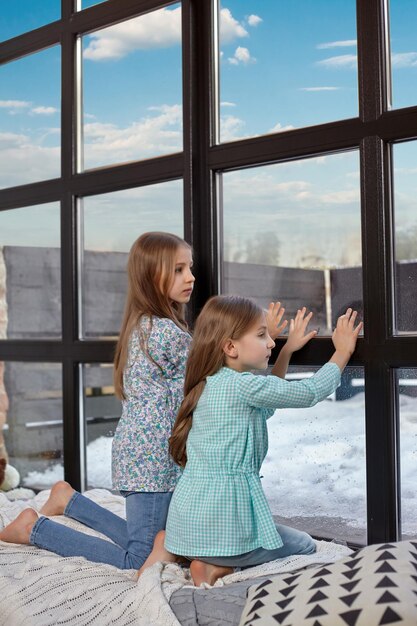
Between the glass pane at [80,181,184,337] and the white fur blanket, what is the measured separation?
0.90 meters

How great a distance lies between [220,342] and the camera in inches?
84.5

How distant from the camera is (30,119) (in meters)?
3.14

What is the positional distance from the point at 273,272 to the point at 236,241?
17 cm

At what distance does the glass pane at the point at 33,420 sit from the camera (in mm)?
3045

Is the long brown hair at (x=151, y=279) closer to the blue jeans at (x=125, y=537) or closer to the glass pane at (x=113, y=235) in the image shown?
the glass pane at (x=113, y=235)

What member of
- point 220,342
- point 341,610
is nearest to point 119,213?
point 220,342

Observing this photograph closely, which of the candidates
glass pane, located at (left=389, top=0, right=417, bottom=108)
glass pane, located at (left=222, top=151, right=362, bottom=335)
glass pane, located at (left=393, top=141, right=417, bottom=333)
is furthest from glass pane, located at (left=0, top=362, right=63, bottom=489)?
glass pane, located at (left=389, top=0, right=417, bottom=108)

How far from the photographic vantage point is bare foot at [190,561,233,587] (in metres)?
1.99

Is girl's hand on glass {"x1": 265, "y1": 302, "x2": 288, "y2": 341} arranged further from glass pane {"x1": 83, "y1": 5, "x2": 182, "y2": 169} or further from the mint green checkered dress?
glass pane {"x1": 83, "y1": 5, "x2": 182, "y2": 169}

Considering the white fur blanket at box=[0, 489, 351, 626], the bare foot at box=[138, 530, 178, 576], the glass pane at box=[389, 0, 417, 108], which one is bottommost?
the white fur blanket at box=[0, 489, 351, 626]

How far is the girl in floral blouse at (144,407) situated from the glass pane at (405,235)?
1.91 feet

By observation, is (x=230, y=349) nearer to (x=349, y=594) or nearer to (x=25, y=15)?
(x=349, y=594)

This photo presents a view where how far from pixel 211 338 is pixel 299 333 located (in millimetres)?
265

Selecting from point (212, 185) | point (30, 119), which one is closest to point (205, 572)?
point (212, 185)
